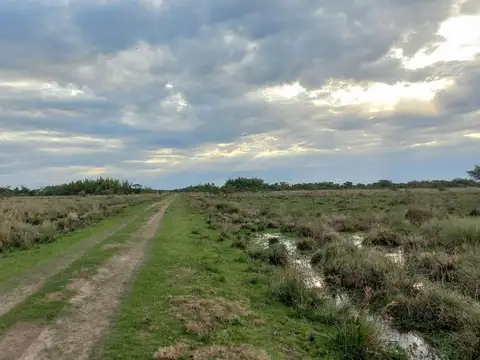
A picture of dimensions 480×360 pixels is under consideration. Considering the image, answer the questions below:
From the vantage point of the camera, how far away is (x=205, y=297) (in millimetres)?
12211

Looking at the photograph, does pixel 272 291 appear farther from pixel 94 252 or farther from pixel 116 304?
pixel 94 252

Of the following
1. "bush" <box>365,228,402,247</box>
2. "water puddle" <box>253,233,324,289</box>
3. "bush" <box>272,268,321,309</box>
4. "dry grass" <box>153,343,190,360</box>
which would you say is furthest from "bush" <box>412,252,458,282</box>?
"dry grass" <box>153,343,190,360</box>

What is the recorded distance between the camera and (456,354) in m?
9.45

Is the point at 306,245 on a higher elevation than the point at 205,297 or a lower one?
lower

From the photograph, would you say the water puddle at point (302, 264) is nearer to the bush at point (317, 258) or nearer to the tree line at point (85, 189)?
the bush at point (317, 258)

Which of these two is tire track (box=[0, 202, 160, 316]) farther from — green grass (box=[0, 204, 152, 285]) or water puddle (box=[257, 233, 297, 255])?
water puddle (box=[257, 233, 297, 255])

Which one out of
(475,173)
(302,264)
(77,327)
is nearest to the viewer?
(77,327)

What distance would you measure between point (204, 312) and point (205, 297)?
1.59 m

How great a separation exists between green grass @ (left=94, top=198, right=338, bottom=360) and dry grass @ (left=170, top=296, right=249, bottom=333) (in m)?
0.14

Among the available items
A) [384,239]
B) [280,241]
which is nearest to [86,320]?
[280,241]

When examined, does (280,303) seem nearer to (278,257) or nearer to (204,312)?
(204,312)

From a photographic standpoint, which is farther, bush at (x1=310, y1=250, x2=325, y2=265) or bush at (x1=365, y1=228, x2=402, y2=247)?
bush at (x1=365, y1=228, x2=402, y2=247)

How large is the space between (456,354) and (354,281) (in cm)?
576

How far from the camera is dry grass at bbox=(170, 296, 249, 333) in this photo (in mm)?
9781
